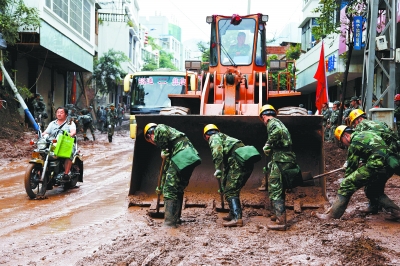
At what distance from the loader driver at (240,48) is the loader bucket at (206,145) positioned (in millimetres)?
2520

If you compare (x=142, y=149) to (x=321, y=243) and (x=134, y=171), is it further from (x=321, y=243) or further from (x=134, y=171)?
(x=321, y=243)

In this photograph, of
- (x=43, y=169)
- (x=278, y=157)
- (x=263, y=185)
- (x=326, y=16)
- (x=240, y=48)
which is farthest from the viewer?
(x=326, y=16)

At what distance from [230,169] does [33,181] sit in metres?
3.52

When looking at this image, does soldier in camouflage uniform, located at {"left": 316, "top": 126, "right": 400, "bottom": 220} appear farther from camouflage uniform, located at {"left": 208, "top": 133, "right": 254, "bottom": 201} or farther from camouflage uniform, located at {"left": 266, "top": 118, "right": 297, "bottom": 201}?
camouflage uniform, located at {"left": 208, "top": 133, "right": 254, "bottom": 201}

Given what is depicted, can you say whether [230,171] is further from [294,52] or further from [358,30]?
[294,52]

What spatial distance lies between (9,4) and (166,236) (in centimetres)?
1393

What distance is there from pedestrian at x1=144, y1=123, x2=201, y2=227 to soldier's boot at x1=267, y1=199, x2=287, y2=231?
1136 millimetres

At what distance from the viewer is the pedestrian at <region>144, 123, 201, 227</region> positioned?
6457 mm

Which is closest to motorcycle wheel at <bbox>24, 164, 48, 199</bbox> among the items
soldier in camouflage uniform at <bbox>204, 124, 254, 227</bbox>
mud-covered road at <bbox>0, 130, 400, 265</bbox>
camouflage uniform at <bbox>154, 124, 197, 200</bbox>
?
mud-covered road at <bbox>0, 130, 400, 265</bbox>

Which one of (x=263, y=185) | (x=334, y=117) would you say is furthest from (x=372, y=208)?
(x=334, y=117)

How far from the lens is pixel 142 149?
335 inches

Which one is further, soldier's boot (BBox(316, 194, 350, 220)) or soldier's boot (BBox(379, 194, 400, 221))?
soldier's boot (BBox(379, 194, 400, 221))

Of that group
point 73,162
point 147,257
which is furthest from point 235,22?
point 147,257

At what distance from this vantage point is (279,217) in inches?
256
